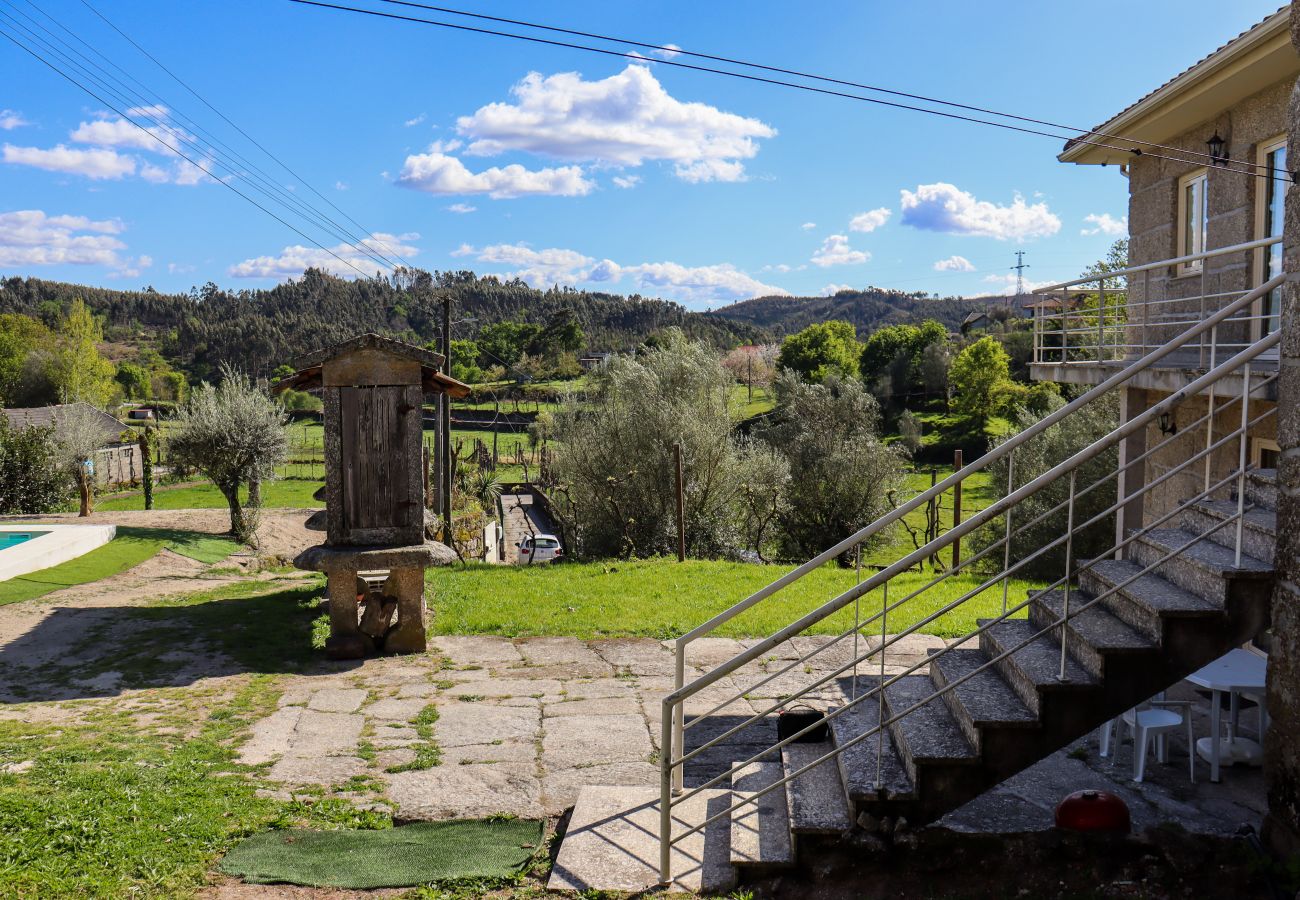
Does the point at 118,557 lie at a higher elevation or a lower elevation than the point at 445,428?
lower

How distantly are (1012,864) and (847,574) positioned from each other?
8.34m

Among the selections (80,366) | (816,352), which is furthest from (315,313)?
(816,352)

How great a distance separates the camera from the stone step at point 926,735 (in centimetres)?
388

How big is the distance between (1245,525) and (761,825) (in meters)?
Result: 2.54

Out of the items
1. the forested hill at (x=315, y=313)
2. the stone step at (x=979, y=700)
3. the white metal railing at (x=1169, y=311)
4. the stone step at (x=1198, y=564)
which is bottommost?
the stone step at (x=979, y=700)

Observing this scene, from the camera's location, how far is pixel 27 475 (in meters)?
19.6

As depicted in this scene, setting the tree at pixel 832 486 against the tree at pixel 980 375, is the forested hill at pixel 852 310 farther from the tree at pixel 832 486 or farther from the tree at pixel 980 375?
the tree at pixel 832 486

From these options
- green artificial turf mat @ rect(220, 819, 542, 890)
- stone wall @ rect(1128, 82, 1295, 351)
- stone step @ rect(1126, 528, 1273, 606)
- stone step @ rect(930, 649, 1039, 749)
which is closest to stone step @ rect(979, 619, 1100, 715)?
stone step @ rect(930, 649, 1039, 749)

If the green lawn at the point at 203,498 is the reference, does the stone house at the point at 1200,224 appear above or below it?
above

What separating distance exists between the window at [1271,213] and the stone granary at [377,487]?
7293 mm

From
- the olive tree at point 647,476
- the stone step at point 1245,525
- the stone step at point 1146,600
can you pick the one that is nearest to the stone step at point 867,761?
the stone step at point 1146,600

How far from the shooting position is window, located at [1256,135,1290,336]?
26.5 ft

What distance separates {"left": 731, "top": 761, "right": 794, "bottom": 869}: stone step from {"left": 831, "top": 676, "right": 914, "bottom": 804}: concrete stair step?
13.5 inches

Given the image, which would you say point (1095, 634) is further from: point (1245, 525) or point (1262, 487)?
point (1262, 487)
